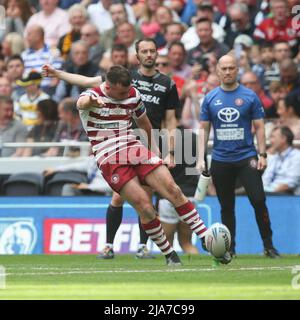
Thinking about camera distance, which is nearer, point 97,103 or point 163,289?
point 163,289

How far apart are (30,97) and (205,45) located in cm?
332

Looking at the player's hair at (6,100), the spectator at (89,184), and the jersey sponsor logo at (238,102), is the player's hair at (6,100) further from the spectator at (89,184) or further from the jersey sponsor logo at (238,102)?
the jersey sponsor logo at (238,102)

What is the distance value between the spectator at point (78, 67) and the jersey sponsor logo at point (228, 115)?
6249 millimetres

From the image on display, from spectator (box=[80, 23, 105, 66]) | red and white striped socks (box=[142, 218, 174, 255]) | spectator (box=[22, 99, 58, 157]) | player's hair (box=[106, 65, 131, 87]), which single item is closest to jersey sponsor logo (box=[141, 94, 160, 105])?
player's hair (box=[106, 65, 131, 87])

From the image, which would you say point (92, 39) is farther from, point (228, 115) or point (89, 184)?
point (228, 115)

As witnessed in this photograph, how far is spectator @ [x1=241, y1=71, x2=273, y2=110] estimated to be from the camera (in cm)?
1927

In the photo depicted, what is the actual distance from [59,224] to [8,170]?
5.40 ft

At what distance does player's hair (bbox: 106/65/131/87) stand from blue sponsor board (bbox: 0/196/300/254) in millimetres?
5326

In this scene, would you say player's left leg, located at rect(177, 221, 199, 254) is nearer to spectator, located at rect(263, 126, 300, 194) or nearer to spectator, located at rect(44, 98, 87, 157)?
spectator, located at rect(263, 126, 300, 194)

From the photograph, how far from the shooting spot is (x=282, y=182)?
58.5 ft

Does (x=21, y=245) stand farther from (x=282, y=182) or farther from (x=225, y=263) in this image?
(x=225, y=263)

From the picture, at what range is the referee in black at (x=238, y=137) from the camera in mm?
15242

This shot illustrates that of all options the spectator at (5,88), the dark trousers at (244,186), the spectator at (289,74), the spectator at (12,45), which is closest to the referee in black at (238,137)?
the dark trousers at (244,186)
